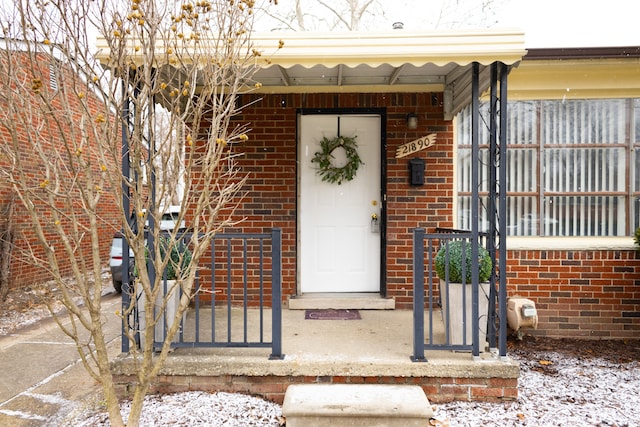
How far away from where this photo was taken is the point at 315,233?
17.4 feet

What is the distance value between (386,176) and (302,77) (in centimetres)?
142

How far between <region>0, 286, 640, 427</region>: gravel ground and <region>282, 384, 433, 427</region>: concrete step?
0.26 metres

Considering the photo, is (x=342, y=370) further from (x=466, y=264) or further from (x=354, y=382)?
(x=466, y=264)

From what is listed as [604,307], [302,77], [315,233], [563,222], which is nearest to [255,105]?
[302,77]

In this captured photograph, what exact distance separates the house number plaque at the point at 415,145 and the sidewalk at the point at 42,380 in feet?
12.0

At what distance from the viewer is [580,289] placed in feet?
16.6

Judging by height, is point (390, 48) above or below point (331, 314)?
above

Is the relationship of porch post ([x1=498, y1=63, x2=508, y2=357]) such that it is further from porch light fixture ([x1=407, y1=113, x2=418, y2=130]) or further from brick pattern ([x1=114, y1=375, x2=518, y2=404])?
porch light fixture ([x1=407, y1=113, x2=418, y2=130])

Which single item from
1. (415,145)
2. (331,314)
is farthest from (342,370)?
(415,145)

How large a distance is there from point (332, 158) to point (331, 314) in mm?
1744

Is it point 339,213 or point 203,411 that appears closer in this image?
point 203,411

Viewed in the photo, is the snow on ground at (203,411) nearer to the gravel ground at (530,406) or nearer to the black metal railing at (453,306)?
the gravel ground at (530,406)

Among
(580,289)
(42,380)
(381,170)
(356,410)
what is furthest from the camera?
(381,170)

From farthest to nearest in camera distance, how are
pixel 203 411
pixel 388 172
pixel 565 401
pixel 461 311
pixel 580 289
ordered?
pixel 388 172 → pixel 580 289 → pixel 461 311 → pixel 565 401 → pixel 203 411
